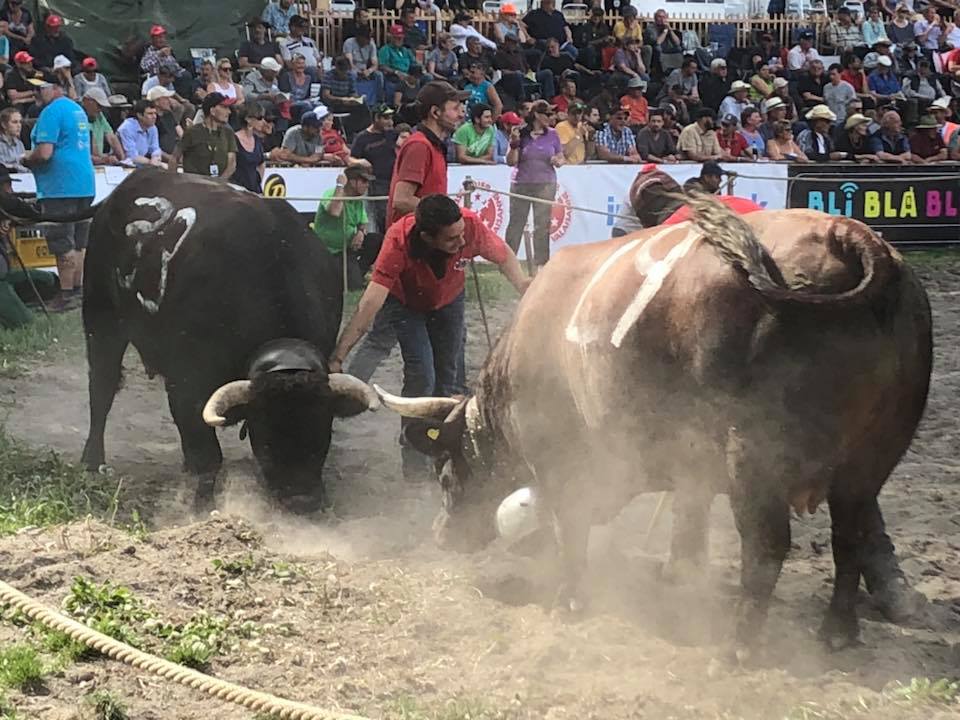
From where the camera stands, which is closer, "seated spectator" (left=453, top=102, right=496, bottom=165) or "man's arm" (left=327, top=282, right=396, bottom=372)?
"man's arm" (left=327, top=282, right=396, bottom=372)

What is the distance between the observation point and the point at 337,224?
42.9 ft

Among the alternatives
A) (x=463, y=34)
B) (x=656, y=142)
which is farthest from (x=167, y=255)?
(x=463, y=34)

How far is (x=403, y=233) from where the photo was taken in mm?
7328

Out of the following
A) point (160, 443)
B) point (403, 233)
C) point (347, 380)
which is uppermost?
point (403, 233)

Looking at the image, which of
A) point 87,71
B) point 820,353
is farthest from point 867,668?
point 87,71

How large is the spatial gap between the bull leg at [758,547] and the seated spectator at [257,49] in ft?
46.6

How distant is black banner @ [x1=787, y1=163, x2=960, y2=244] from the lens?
16.7m

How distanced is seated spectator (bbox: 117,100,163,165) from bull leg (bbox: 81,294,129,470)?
5817 millimetres

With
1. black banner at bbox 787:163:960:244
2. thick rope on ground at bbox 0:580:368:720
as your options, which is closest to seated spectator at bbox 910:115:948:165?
black banner at bbox 787:163:960:244

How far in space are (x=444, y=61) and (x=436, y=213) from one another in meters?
12.9

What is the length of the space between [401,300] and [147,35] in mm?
12047

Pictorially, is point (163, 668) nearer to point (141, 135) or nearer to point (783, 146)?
point (141, 135)

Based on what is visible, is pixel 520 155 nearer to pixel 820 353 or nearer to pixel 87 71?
pixel 87 71

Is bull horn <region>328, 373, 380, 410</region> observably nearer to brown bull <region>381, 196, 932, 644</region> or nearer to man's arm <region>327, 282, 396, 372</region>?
man's arm <region>327, 282, 396, 372</region>
